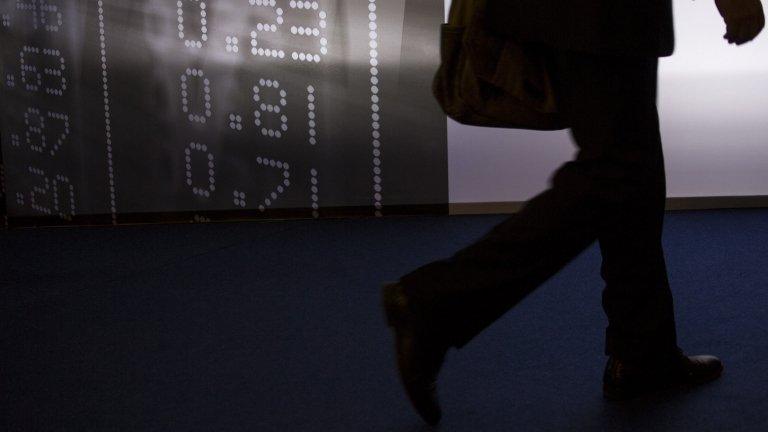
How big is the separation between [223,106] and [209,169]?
0.25 meters

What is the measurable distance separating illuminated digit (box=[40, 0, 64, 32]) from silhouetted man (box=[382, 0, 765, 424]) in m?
2.58

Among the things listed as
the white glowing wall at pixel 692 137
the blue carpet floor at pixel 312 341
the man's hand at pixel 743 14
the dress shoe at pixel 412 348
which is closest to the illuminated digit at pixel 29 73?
the blue carpet floor at pixel 312 341

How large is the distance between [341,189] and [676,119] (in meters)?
1.26

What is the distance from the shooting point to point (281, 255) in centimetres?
280

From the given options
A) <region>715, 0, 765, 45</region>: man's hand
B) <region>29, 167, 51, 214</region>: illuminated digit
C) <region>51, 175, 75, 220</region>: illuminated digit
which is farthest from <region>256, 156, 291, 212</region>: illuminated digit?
<region>715, 0, 765, 45</region>: man's hand

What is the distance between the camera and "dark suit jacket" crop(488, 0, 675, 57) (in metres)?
1.26

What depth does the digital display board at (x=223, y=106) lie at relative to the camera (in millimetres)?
3285

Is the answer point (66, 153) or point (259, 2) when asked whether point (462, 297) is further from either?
point (66, 153)

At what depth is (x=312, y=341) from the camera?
1.87 metres

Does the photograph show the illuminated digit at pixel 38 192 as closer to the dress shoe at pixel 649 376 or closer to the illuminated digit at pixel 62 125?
the illuminated digit at pixel 62 125

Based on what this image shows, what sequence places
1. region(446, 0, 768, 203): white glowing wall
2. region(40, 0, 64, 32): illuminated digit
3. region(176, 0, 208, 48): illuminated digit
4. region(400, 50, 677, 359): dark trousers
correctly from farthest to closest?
region(40, 0, 64, 32): illuminated digit → region(176, 0, 208, 48): illuminated digit → region(446, 0, 768, 203): white glowing wall → region(400, 50, 677, 359): dark trousers

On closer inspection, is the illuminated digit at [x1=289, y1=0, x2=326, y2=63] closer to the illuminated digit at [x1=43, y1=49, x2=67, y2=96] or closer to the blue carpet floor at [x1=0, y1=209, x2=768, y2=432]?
the blue carpet floor at [x1=0, y1=209, x2=768, y2=432]

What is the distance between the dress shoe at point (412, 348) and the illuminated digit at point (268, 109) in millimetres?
2111

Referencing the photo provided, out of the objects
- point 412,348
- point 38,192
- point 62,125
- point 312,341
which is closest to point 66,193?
point 38,192
